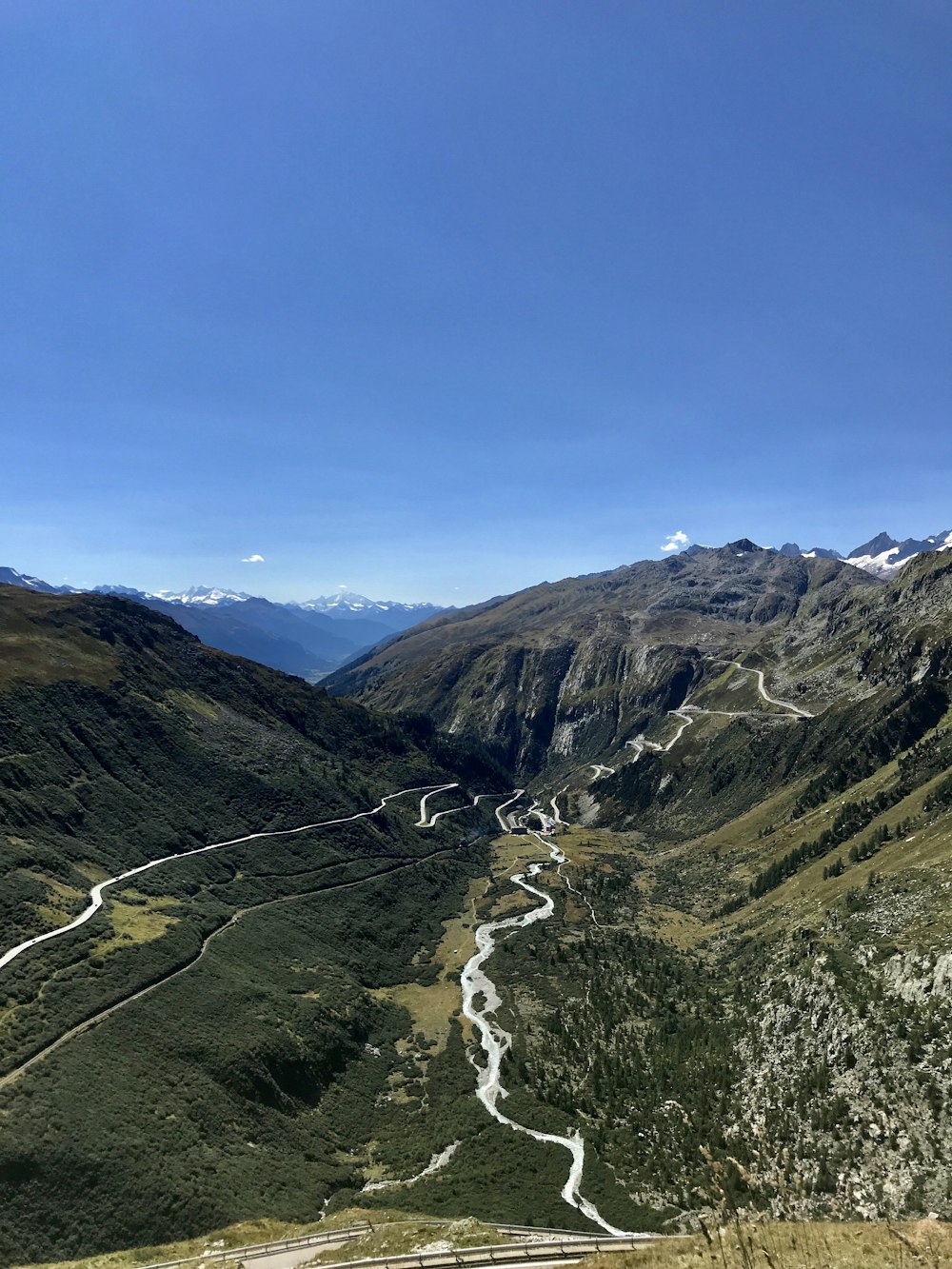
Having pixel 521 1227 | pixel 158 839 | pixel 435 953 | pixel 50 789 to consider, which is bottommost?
pixel 435 953

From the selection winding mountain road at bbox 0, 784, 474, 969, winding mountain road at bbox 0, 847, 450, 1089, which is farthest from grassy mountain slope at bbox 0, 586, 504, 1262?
winding mountain road at bbox 0, 784, 474, 969

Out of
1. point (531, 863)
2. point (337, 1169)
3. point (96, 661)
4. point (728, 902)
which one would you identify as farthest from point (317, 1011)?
point (96, 661)

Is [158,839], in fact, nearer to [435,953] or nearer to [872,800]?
[435,953]

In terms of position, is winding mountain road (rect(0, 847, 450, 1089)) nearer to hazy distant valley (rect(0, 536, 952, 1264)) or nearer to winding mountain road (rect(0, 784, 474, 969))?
hazy distant valley (rect(0, 536, 952, 1264))

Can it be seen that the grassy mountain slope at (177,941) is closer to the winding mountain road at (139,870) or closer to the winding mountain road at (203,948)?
the winding mountain road at (203,948)

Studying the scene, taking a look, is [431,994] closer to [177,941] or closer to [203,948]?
[203,948]

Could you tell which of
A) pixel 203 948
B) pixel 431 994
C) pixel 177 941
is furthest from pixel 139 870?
pixel 431 994

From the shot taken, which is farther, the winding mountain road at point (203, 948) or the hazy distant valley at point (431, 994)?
the winding mountain road at point (203, 948)

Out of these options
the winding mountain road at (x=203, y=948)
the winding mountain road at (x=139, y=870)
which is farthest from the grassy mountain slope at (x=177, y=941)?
the winding mountain road at (x=139, y=870)
